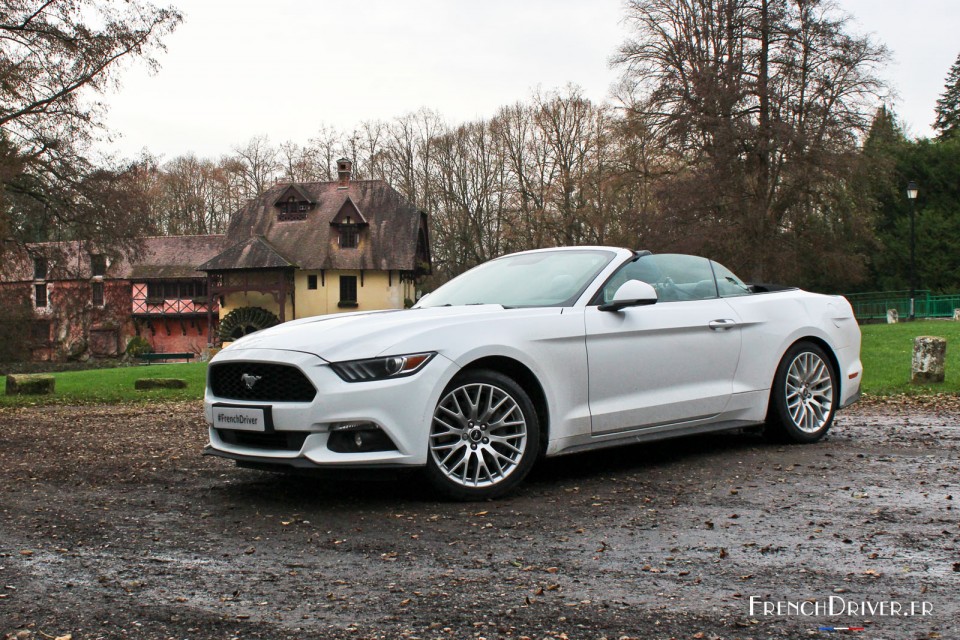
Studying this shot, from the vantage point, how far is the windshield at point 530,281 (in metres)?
6.63

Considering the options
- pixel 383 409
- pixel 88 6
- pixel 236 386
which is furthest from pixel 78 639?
pixel 88 6

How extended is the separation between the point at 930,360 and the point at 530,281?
31.0 feet

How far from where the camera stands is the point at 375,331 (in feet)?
18.6

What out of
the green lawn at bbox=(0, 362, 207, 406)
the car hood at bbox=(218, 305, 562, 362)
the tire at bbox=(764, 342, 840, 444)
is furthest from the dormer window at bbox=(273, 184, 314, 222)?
the car hood at bbox=(218, 305, 562, 362)

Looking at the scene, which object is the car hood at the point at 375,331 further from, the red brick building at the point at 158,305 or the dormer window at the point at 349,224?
the red brick building at the point at 158,305

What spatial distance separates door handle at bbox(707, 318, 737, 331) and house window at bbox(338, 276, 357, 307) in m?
51.7

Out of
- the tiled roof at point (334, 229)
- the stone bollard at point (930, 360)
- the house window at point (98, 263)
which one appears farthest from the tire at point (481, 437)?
the tiled roof at point (334, 229)

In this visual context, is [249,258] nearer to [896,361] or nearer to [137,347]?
[137,347]

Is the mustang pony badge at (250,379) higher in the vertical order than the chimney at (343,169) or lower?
lower

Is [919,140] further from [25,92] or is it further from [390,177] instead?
[25,92]

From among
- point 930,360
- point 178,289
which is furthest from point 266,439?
point 178,289

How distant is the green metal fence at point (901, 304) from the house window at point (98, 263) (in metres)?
33.4

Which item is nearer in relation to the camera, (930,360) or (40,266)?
(930,360)

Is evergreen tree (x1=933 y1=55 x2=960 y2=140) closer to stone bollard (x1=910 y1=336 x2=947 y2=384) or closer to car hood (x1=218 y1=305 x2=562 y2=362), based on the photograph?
stone bollard (x1=910 y1=336 x2=947 y2=384)
